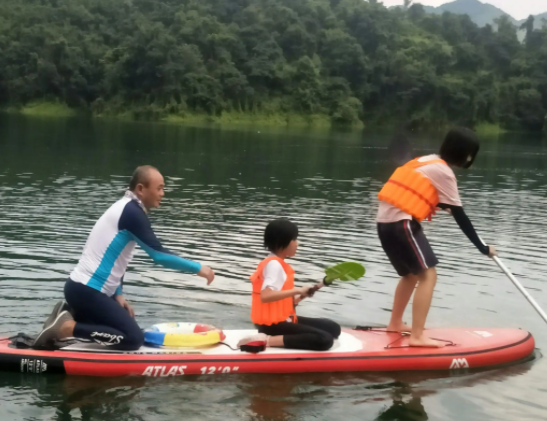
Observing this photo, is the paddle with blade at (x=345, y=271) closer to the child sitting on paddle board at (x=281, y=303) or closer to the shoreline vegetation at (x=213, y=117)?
the child sitting on paddle board at (x=281, y=303)

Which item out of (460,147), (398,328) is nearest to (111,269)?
(398,328)

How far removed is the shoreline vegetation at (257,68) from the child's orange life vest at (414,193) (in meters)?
69.2

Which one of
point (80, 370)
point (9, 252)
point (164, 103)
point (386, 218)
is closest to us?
point (80, 370)

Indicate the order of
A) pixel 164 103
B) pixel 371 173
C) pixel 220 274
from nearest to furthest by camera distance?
pixel 220 274 → pixel 371 173 → pixel 164 103

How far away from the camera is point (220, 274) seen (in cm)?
1094

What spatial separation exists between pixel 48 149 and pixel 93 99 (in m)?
52.4

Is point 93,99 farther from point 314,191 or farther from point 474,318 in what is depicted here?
point 474,318

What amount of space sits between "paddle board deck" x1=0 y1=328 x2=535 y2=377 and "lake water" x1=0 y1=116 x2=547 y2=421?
11 cm

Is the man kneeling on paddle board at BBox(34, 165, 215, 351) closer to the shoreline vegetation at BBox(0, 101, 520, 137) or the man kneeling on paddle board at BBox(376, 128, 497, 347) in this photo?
the man kneeling on paddle board at BBox(376, 128, 497, 347)

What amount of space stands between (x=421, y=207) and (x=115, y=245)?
2945 millimetres

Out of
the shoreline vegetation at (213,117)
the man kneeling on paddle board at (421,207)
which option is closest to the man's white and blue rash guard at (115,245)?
the man kneeling on paddle board at (421,207)

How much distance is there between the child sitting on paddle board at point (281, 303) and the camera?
677 centimetres

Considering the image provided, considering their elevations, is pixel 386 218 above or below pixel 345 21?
below

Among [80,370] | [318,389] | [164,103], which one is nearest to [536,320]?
[318,389]
